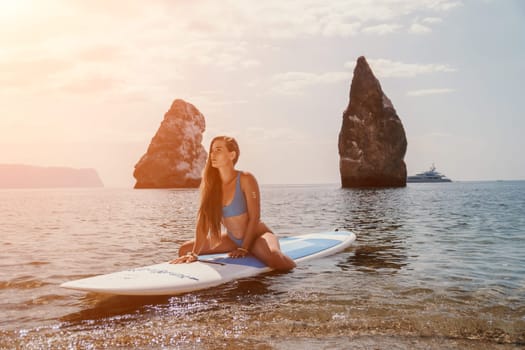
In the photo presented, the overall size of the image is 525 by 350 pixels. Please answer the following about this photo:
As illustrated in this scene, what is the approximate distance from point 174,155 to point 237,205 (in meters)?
112

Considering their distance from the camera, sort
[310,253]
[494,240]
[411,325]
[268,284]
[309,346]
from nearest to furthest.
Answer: [309,346] < [411,325] < [268,284] < [310,253] < [494,240]

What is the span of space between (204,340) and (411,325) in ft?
7.41

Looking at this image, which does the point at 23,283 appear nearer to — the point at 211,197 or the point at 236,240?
the point at 211,197

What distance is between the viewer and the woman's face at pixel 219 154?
22.0 feet

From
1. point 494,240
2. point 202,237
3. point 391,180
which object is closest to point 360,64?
point 391,180

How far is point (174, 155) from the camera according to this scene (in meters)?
116

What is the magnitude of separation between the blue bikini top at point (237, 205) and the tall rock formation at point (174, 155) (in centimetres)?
11070

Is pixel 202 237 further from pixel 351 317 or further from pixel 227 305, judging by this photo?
pixel 351 317

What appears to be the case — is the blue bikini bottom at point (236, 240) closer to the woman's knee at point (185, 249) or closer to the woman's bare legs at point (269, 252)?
the woman's bare legs at point (269, 252)

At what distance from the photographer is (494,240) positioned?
11797 millimetres

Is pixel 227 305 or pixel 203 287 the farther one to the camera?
pixel 203 287

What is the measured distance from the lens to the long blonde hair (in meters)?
6.83

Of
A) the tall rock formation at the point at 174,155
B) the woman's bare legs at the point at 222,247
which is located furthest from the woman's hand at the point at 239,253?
the tall rock formation at the point at 174,155

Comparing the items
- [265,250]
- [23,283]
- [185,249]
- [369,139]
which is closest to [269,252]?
[265,250]
